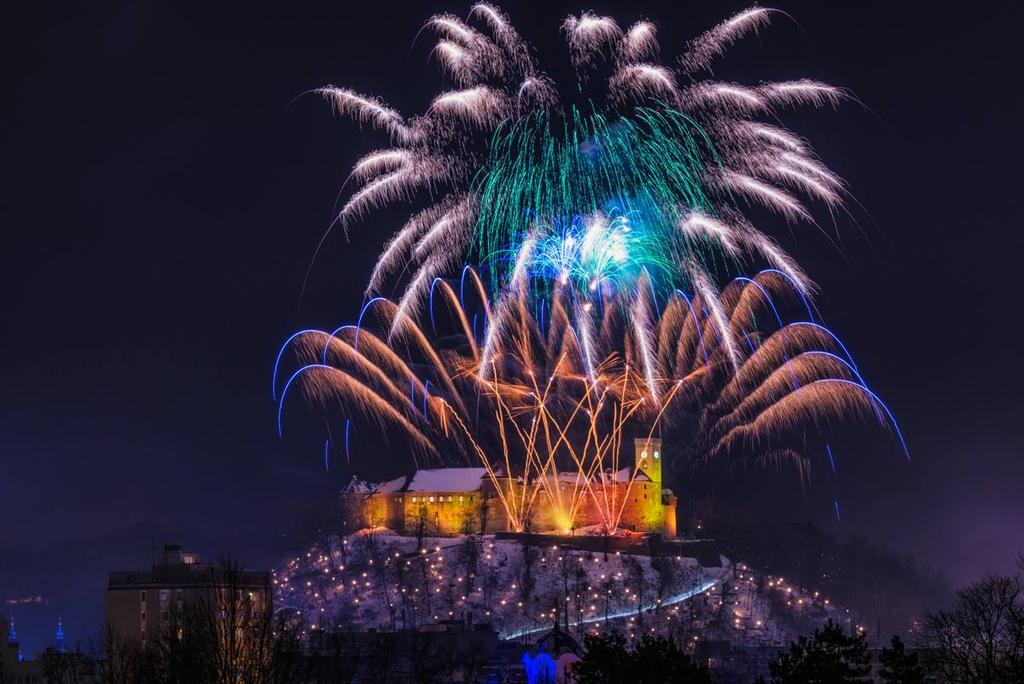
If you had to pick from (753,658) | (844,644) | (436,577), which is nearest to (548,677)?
(844,644)

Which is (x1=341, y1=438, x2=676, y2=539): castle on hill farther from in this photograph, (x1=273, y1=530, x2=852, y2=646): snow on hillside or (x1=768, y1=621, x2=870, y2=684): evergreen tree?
(x1=768, y1=621, x2=870, y2=684): evergreen tree

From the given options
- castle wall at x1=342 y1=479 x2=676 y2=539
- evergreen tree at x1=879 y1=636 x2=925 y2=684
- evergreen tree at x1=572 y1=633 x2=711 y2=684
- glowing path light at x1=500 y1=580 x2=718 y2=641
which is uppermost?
castle wall at x1=342 y1=479 x2=676 y2=539

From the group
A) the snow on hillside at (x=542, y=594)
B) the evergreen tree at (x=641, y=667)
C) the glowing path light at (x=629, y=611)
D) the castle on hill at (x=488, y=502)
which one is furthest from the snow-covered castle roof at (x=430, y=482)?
the evergreen tree at (x=641, y=667)

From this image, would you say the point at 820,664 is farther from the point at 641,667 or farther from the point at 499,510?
the point at 499,510

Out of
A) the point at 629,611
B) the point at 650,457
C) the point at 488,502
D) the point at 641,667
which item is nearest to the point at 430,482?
the point at 488,502

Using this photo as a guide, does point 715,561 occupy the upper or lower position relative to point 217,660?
upper

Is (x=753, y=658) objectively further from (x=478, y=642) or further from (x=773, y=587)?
(x=773, y=587)

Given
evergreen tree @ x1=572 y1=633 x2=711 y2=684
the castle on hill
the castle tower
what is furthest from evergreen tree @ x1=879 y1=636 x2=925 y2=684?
the castle tower

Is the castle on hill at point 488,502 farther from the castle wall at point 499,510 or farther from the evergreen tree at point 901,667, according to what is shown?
the evergreen tree at point 901,667
